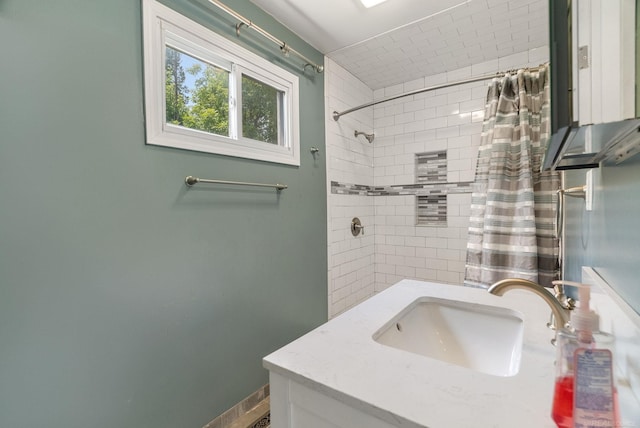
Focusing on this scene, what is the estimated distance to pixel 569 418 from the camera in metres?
0.48

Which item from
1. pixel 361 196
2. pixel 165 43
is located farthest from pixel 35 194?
pixel 361 196

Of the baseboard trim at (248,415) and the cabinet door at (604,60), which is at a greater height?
the cabinet door at (604,60)

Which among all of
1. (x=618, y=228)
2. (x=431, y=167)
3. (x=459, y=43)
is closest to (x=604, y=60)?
(x=618, y=228)

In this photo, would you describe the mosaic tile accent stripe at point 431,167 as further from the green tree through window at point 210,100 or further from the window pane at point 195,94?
the window pane at point 195,94

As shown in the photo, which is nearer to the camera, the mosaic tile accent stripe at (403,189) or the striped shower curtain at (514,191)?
the striped shower curtain at (514,191)

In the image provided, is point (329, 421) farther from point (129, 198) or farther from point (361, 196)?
point (361, 196)

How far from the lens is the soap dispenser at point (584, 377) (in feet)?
1.42

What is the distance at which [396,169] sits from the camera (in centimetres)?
290

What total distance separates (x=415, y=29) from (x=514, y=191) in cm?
138

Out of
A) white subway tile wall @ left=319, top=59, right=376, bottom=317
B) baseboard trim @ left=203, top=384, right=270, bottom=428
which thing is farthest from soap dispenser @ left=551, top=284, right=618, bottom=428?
white subway tile wall @ left=319, top=59, right=376, bottom=317

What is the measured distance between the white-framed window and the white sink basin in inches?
48.8

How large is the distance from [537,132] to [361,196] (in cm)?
147

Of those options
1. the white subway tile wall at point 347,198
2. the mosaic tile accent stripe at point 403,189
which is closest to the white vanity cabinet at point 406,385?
the white subway tile wall at point 347,198

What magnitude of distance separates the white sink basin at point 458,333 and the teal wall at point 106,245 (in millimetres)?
1005
